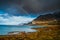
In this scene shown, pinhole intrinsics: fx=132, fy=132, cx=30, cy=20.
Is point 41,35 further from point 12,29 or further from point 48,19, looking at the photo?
point 12,29

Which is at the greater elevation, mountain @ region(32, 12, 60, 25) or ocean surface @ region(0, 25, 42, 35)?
mountain @ region(32, 12, 60, 25)

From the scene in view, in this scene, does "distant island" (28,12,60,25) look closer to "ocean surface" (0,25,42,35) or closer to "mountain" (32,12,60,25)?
"mountain" (32,12,60,25)

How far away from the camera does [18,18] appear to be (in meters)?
2.59

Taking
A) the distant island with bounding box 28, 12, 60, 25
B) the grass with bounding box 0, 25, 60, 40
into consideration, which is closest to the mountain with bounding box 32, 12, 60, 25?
the distant island with bounding box 28, 12, 60, 25

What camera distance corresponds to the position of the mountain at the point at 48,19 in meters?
2.59

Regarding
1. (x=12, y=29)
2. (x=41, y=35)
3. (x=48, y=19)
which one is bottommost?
(x=41, y=35)

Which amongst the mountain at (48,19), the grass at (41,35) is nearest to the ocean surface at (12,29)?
the grass at (41,35)

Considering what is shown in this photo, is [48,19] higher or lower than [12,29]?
higher

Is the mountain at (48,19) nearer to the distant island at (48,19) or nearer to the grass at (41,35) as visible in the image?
the distant island at (48,19)

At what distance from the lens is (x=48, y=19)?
2.62 m

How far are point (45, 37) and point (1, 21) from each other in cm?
90

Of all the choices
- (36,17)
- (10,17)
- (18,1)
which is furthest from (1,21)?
(36,17)

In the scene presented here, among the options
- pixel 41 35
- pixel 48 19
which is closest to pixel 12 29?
pixel 41 35

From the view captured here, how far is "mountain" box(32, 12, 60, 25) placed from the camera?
259 centimetres
